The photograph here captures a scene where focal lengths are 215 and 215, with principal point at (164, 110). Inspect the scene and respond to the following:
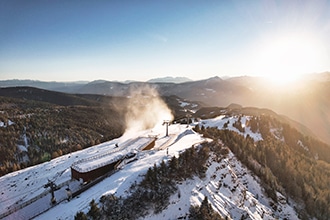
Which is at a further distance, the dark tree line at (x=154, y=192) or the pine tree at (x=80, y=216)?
the dark tree line at (x=154, y=192)

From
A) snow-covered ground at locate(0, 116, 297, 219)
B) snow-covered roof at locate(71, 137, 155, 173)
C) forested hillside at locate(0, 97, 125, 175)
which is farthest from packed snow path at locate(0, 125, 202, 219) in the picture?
forested hillside at locate(0, 97, 125, 175)

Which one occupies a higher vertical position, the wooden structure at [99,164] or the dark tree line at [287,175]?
the wooden structure at [99,164]

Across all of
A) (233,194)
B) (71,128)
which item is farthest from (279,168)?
(71,128)

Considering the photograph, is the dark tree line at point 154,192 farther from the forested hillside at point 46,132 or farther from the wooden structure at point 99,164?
the forested hillside at point 46,132

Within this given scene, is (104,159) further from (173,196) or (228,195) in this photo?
(228,195)

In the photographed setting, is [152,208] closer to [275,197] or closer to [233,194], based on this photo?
[233,194]

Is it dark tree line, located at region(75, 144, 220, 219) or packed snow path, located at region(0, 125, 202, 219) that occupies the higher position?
dark tree line, located at region(75, 144, 220, 219)

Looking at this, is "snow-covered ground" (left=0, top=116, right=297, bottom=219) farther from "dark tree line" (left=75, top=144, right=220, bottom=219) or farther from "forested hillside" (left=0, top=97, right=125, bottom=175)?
"forested hillside" (left=0, top=97, right=125, bottom=175)

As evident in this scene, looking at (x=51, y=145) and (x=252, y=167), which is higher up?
(x=252, y=167)

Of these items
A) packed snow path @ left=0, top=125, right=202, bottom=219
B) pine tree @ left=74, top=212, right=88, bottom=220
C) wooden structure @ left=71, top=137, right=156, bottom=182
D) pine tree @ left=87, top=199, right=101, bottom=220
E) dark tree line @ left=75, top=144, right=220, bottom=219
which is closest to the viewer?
pine tree @ left=74, top=212, right=88, bottom=220

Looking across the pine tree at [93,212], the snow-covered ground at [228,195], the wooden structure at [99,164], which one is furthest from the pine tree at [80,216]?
the wooden structure at [99,164]

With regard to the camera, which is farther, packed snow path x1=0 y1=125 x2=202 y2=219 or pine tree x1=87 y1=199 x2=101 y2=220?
packed snow path x1=0 y1=125 x2=202 y2=219
